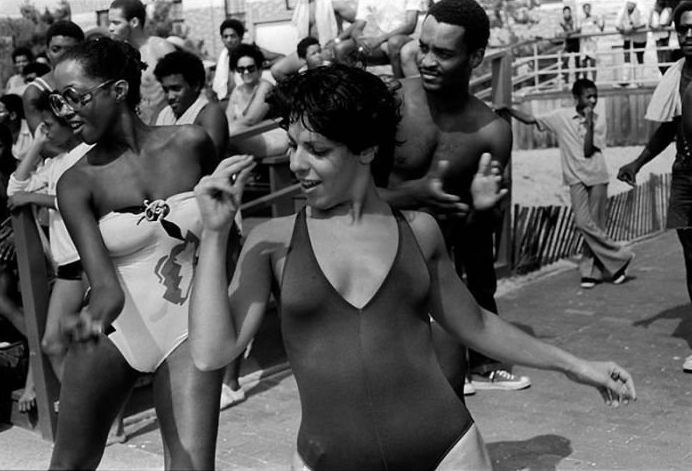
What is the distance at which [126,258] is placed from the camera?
11.5ft

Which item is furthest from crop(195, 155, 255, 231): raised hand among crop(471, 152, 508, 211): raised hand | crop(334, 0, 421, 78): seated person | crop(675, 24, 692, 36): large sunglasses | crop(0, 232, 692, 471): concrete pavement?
crop(334, 0, 421, 78): seated person

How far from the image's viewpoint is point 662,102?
247 inches

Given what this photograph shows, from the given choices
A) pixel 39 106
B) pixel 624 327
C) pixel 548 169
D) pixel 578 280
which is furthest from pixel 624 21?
pixel 39 106

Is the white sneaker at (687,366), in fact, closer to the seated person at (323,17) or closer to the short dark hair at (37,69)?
the seated person at (323,17)

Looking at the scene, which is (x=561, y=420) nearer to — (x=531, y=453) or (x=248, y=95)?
(x=531, y=453)

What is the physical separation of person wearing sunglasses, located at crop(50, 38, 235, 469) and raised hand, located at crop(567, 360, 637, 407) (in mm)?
1224

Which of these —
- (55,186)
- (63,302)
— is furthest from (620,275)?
(55,186)

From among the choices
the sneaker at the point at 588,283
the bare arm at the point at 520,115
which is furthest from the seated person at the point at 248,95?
the sneaker at the point at 588,283

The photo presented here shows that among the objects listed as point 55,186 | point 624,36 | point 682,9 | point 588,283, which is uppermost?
point 682,9

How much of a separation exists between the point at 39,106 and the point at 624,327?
4218mm

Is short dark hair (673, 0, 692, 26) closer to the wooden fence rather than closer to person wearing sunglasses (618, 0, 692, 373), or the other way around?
person wearing sunglasses (618, 0, 692, 373)

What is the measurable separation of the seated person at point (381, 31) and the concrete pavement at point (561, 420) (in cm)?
225

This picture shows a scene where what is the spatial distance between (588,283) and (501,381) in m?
2.90

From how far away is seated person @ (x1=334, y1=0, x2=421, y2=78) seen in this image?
7586 mm
